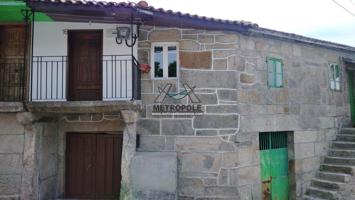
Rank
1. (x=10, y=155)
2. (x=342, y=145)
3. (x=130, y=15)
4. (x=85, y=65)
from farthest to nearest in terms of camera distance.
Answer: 1. (x=342, y=145)
2. (x=85, y=65)
3. (x=130, y=15)
4. (x=10, y=155)

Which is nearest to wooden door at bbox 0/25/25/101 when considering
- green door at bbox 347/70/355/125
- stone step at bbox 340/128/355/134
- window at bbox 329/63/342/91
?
window at bbox 329/63/342/91

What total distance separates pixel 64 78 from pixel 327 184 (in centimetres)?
759

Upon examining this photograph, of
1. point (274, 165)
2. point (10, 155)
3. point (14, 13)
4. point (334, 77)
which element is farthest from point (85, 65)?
point (334, 77)

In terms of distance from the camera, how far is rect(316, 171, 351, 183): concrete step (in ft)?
29.8

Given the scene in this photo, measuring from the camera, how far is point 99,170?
8211mm

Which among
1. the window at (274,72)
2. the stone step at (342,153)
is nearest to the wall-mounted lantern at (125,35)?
the window at (274,72)

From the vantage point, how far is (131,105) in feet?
23.3

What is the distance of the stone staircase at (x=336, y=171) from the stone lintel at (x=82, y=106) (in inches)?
224

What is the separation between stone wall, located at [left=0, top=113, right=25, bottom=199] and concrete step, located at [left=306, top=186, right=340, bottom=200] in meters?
7.58

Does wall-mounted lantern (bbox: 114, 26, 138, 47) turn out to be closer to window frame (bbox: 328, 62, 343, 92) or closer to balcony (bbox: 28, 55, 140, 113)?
balcony (bbox: 28, 55, 140, 113)

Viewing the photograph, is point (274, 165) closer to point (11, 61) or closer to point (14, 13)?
point (11, 61)

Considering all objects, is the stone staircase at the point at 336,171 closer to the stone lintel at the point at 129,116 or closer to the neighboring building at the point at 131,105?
the neighboring building at the point at 131,105

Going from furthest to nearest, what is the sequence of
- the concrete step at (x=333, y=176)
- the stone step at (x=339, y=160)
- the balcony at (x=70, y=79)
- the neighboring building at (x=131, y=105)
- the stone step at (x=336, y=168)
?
the stone step at (x=339, y=160)
the stone step at (x=336, y=168)
the concrete step at (x=333, y=176)
the balcony at (x=70, y=79)
the neighboring building at (x=131, y=105)

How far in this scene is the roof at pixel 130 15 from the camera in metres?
6.87
